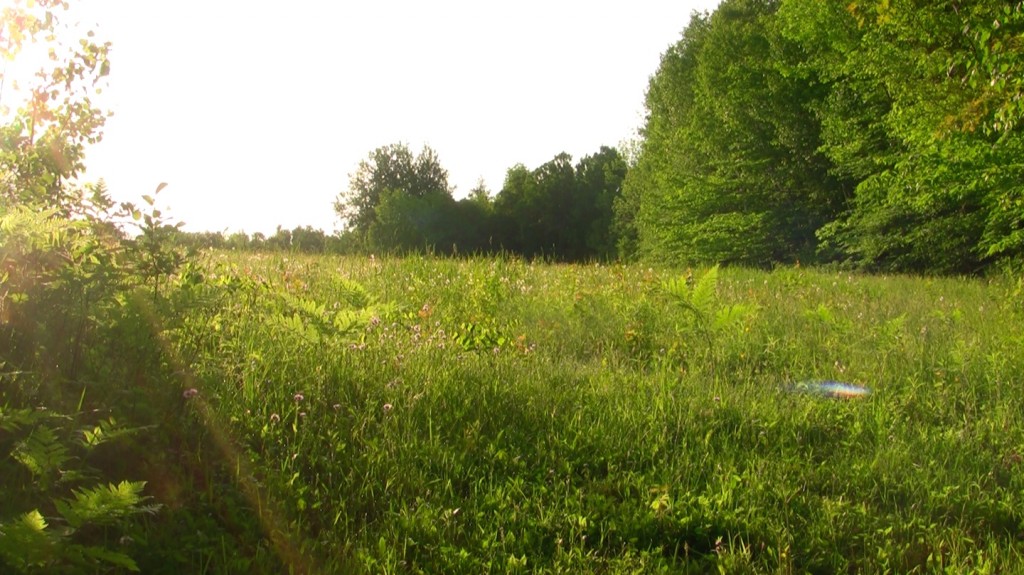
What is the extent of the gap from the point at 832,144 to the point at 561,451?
19.0m

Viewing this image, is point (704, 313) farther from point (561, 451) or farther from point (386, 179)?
point (386, 179)

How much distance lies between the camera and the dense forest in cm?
1057

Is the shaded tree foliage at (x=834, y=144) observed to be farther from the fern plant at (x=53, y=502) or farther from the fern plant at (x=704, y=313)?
the fern plant at (x=53, y=502)

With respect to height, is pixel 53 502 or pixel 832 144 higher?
pixel 832 144

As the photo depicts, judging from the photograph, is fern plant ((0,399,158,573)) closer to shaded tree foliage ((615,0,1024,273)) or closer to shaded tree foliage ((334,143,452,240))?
shaded tree foliage ((615,0,1024,273))

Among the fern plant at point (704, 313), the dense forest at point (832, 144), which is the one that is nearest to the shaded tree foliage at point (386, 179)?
the dense forest at point (832, 144)

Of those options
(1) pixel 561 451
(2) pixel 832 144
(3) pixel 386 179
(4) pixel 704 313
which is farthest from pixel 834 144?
(3) pixel 386 179

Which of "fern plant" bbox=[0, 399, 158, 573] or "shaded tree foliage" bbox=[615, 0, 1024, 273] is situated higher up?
"shaded tree foliage" bbox=[615, 0, 1024, 273]

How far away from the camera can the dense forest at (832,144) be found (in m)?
10.6

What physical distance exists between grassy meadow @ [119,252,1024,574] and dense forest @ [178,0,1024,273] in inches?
143

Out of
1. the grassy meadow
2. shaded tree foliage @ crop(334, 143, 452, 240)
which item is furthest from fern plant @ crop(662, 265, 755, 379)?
shaded tree foliage @ crop(334, 143, 452, 240)

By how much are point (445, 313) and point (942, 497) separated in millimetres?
3991

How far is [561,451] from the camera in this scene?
3688mm

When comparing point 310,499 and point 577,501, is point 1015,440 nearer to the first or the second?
point 577,501
